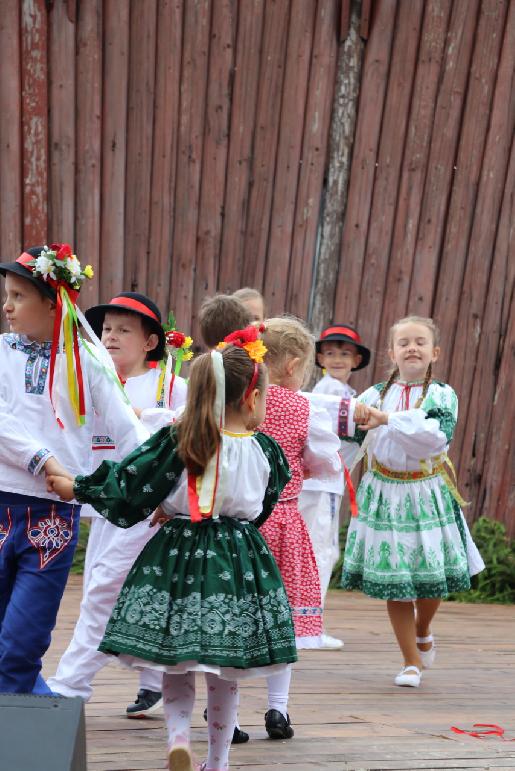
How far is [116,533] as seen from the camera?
4309mm

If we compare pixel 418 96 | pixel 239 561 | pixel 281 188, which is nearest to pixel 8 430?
pixel 239 561

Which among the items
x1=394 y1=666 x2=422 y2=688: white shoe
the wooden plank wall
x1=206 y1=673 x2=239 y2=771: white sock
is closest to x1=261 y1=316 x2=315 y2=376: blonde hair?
x1=206 y1=673 x2=239 y2=771: white sock

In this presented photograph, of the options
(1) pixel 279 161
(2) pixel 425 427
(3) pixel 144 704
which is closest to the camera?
(3) pixel 144 704

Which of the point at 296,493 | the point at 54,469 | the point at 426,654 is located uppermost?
the point at 54,469

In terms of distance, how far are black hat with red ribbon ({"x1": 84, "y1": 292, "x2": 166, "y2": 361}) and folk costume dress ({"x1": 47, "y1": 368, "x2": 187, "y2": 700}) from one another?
0.34 m

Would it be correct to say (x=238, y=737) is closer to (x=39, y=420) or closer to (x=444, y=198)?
(x=39, y=420)

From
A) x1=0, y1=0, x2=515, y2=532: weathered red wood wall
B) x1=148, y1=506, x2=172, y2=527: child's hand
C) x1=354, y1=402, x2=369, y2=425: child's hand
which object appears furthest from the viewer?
x1=0, y1=0, x2=515, y2=532: weathered red wood wall

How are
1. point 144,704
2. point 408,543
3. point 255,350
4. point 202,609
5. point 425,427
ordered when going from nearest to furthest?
point 202,609 → point 255,350 → point 144,704 → point 425,427 → point 408,543

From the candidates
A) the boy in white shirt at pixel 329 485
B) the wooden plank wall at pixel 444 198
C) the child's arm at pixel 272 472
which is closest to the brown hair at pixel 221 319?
the boy in white shirt at pixel 329 485

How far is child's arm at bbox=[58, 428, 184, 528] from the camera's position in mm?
3346

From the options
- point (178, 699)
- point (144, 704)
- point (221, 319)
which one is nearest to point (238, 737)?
point (144, 704)

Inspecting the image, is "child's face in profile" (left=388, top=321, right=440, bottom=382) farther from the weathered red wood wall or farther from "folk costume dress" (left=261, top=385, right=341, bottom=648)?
the weathered red wood wall

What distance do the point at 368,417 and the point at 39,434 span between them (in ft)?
5.27

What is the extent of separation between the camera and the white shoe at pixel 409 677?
520cm
